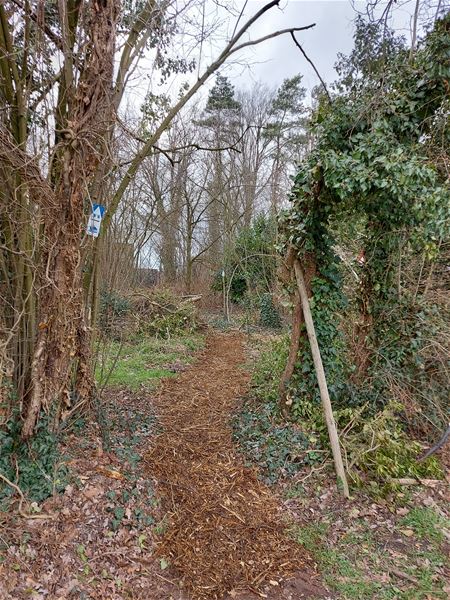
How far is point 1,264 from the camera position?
2504 millimetres

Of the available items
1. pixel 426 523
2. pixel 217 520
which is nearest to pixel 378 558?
pixel 426 523

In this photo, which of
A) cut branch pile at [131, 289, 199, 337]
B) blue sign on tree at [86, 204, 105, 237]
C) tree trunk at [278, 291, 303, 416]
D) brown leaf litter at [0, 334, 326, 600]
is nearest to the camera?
brown leaf litter at [0, 334, 326, 600]

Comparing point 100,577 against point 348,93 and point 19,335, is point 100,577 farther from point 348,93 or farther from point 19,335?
point 348,93

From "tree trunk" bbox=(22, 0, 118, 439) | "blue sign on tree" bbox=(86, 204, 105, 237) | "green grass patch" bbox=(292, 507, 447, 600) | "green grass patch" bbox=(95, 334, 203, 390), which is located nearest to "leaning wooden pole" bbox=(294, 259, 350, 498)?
"green grass patch" bbox=(292, 507, 447, 600)

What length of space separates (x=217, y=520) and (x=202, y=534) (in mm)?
167

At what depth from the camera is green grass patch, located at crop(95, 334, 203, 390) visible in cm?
502

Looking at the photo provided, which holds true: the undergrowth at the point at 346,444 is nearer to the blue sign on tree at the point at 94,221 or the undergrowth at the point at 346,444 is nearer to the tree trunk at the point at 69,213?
the tree trunk at the point at 69,213

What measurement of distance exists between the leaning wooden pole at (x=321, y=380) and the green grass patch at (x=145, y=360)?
2.49 meters

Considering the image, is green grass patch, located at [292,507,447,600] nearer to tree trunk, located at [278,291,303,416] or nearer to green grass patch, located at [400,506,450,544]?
green grass patch, located at [400,506,450,544]

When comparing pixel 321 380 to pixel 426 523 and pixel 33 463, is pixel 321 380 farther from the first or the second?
pixel 33 463

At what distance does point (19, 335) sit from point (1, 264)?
0.57 metres

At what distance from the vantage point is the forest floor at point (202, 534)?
1998 millimetres

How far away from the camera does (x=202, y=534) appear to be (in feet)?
7.93

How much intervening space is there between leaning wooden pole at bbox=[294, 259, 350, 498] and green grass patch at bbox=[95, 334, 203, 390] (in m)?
2.49
